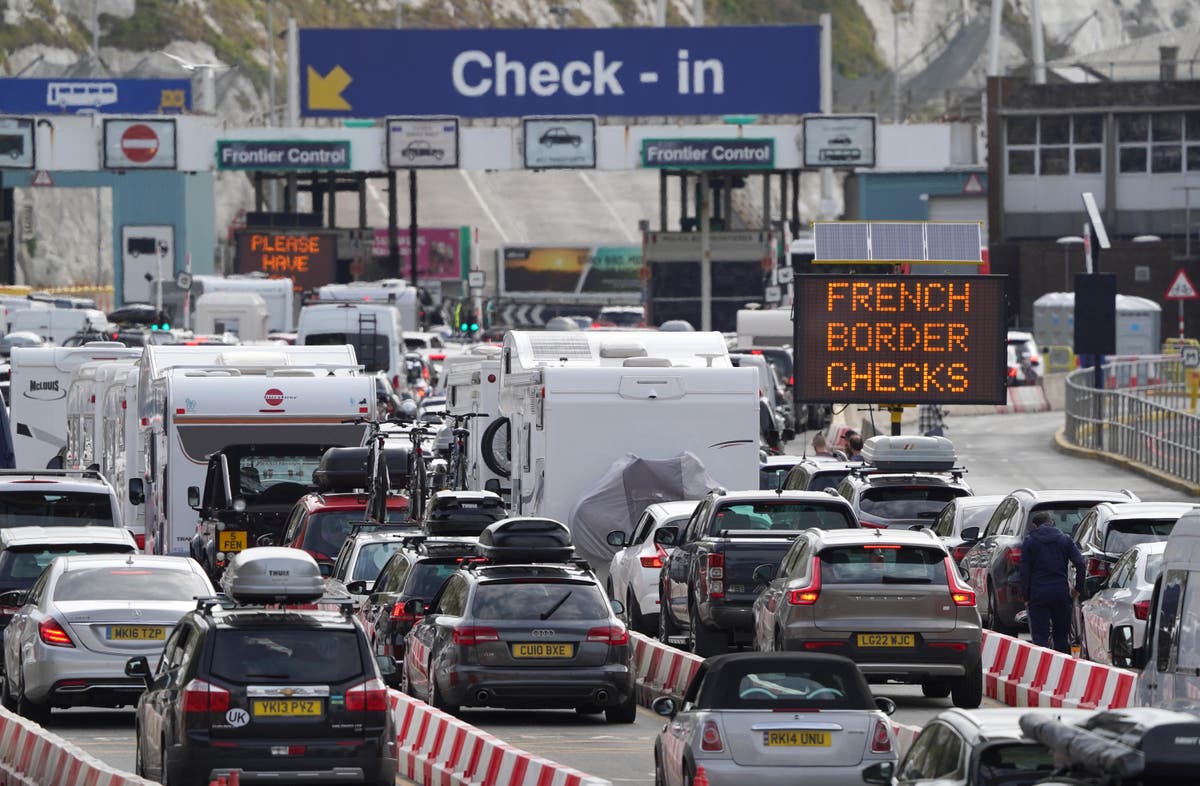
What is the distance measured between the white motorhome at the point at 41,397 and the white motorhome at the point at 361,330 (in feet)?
28.2

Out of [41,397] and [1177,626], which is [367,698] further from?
[41,397]

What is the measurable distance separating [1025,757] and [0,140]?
71.3 meters

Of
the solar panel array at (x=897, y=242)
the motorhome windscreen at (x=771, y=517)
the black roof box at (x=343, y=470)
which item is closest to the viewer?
the motorhome windscreen at (x=771, y=517)

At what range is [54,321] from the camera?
62562mm

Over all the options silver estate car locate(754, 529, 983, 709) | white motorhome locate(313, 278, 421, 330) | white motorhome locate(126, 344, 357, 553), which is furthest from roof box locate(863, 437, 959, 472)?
white motorhome locate(313, 278, 421, 330)

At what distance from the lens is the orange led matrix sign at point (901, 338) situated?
33781 mm

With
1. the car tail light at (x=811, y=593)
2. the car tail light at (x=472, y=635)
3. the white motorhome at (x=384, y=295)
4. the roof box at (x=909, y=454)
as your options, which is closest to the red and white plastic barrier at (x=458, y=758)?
the car tail light at (x=472, y=635)

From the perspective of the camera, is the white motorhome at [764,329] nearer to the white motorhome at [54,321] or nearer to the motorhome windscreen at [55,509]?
the white motorhome at [54,321]

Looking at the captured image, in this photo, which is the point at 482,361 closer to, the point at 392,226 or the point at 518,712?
the point at 518,712

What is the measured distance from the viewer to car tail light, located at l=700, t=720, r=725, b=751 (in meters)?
14.2

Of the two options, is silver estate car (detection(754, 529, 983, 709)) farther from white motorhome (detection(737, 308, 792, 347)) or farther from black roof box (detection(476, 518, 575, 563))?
white motorhome (detection(737, 308, 792, 347))

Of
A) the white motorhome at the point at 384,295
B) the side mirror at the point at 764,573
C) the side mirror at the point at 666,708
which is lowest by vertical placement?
the side mirror at the point at 764,573

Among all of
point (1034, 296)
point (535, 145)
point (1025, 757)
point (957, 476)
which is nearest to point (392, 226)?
point (535, 145)

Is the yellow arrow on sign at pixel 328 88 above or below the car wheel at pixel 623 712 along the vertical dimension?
above
